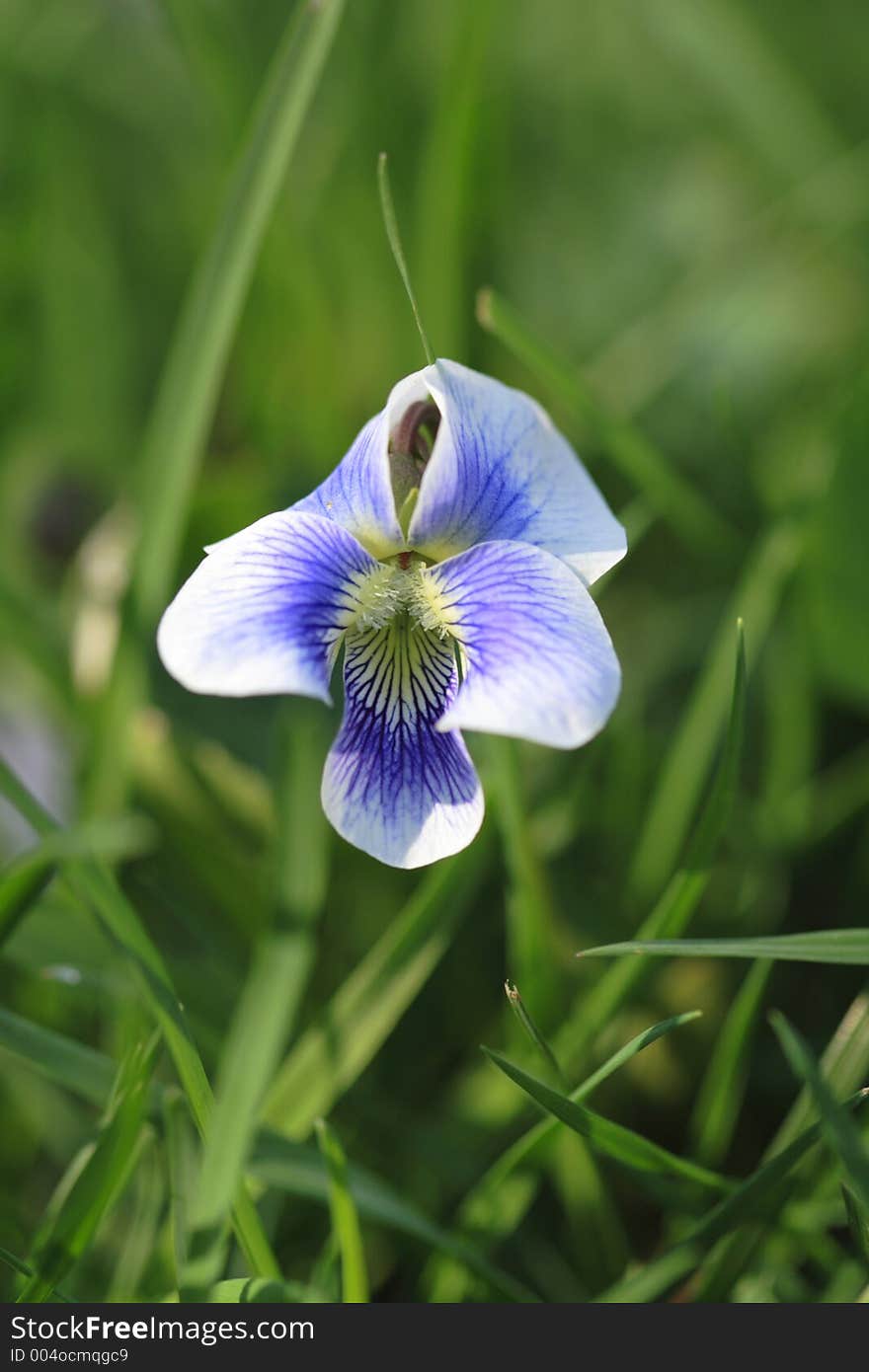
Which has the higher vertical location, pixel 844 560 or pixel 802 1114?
pixel 844 560

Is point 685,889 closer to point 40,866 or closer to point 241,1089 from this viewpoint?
point 241,1089

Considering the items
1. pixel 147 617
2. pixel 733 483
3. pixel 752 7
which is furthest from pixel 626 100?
pixel 147 617

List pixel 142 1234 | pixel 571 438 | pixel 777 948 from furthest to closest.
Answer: pixel 571 438 → pixel 142 1234 → pixel 777 948

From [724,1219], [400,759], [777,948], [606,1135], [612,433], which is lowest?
[724,1219]

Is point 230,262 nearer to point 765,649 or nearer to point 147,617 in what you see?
point 147,617

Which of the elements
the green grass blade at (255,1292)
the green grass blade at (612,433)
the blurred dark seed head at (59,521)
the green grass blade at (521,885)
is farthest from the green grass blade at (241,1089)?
the blurred dark seed head at (59,521)

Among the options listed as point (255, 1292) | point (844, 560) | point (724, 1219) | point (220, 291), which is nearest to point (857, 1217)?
point (724, 1219)
